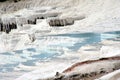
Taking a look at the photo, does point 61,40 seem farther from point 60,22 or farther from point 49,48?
point 60,22

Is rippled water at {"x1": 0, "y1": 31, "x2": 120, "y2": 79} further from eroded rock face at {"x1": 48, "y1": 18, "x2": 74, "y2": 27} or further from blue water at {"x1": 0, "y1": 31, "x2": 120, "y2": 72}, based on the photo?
eroded rock face at {"x1": 48, "y1": 18, "x2": 74, "y2": 27}

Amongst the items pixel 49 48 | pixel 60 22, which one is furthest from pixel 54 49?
pixel 60 22

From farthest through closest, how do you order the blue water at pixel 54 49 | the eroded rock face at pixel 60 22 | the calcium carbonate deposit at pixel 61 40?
the eroded rock face at pixel 60 22
the blue water at pixel 54 49
the calcium carbonate deposit at pixel 61 40

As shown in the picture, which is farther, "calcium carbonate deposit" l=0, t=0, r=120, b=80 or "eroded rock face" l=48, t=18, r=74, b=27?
"eroded rock face" l=48, t=18, r=74, b=27

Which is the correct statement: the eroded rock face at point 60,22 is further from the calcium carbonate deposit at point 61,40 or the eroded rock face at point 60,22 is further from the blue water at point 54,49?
the blue water at point 54,49

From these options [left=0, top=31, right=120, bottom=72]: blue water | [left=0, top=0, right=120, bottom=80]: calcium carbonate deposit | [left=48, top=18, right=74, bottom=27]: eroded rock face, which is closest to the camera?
[left=0, top=0, right=120, bottom=80]: calcium carbonate deposit

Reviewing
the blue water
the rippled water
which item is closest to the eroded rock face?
the rippled water

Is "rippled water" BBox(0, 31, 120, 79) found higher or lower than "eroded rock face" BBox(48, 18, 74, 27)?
lower

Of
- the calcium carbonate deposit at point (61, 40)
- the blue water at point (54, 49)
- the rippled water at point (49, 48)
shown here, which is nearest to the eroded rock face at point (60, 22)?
the calcium carbonate deposit at point (61, 40)
